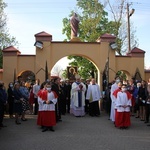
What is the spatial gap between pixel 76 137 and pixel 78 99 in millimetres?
5544

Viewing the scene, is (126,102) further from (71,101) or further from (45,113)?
(71,101)

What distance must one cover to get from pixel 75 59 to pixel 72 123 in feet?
57.9

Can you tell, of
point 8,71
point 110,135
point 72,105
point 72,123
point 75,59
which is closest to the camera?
point 110,135

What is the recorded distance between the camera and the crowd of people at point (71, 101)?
1039 centimetres

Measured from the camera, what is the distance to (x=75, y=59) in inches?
1153

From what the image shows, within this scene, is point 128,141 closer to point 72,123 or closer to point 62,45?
point 72,123

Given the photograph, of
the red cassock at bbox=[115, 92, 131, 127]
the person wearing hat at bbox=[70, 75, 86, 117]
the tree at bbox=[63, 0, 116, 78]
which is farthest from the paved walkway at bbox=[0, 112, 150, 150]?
the tree at bbox=[63, 0, 116, 78]

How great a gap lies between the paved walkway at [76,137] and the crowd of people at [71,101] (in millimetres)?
460

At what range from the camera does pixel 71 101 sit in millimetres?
15047

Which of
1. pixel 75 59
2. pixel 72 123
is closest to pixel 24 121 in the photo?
pixel 72 123

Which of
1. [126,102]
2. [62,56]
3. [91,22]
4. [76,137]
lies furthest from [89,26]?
[76,137]

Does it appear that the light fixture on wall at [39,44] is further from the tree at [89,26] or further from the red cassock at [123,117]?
the tree at [89,26]

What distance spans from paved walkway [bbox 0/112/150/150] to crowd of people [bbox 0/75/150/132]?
0.46 metres

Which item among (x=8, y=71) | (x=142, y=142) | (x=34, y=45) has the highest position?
(x=34, y=45)
